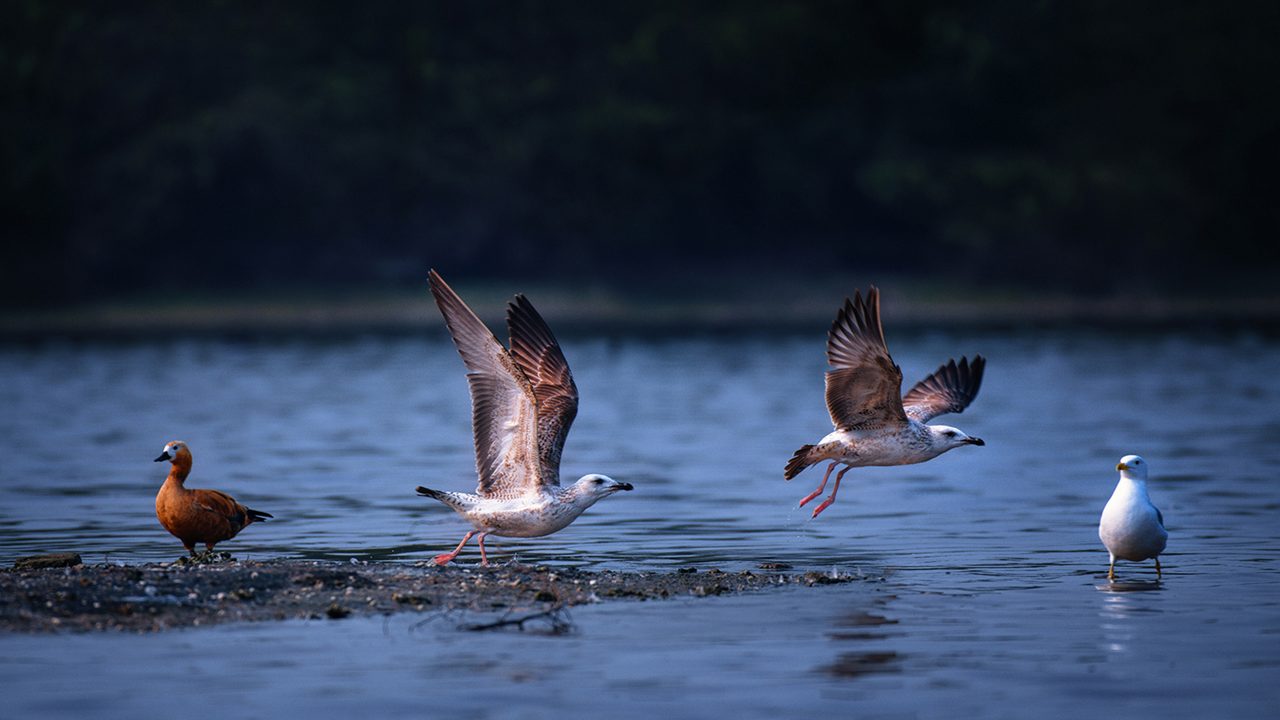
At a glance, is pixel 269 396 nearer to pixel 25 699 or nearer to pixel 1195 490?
pixel 1195 490

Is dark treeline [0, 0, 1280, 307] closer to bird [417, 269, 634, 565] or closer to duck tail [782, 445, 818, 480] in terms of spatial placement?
duck tail [782, 445, 818, 480]

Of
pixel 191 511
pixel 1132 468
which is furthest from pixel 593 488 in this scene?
pixel 1132 468

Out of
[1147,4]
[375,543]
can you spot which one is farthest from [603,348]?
[375,543]

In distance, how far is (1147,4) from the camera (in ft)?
291

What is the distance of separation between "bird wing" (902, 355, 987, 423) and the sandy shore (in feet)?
15.0

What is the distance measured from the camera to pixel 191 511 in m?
17.0

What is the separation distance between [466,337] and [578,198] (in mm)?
68835

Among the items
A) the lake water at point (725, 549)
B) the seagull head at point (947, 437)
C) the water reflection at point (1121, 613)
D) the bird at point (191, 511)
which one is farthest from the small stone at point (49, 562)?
the water reflection at point (1121, 613)

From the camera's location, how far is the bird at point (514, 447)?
16.2m

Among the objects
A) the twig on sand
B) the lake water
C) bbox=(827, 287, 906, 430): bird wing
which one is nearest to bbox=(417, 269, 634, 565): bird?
the lake water

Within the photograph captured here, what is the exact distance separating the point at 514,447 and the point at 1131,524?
5.05 metres

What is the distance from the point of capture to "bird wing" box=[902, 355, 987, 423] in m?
20.5

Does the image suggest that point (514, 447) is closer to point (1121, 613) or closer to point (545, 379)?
point (545, 379)

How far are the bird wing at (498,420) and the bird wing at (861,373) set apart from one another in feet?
9.31
